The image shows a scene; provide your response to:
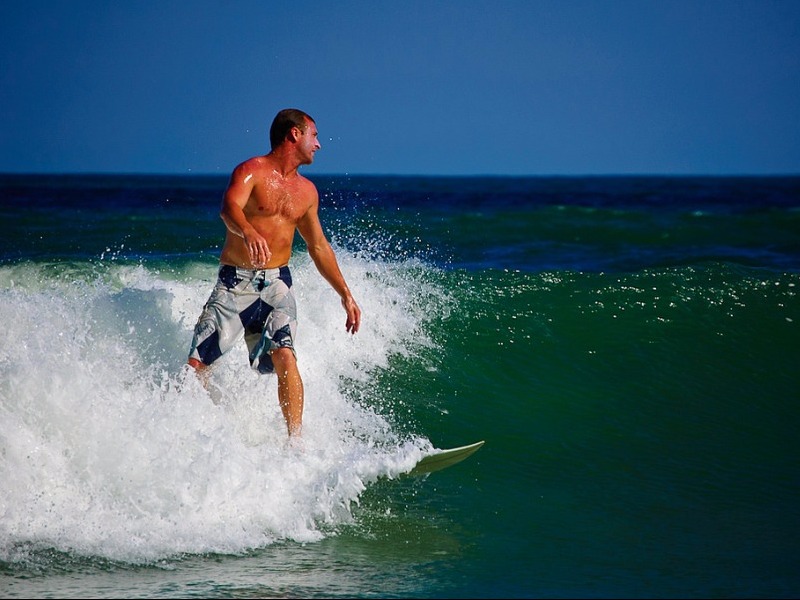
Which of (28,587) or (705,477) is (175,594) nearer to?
(28,587)

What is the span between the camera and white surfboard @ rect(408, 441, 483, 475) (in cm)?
443

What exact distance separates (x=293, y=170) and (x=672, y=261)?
33.0 ft

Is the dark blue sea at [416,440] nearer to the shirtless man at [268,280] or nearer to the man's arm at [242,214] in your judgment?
the shirtless man at [268,280]

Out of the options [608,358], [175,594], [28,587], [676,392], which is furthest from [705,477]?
[28,587]

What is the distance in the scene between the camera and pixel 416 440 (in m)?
5.27

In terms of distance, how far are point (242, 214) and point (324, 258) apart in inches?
26.0

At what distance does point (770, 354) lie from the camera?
743 cm

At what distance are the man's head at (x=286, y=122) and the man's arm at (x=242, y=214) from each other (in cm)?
20

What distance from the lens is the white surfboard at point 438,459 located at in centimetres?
443

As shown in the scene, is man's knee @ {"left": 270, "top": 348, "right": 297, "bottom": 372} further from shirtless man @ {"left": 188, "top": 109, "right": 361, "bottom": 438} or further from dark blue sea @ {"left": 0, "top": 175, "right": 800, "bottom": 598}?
dark blue sea @ {"left": 0, "top": 175, "right": 800, "bottom": 598}

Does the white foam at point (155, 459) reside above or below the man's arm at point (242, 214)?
below

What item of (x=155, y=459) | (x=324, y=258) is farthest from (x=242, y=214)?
(x=155, y=459)

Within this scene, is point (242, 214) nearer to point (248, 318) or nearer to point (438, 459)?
point (248, 318)

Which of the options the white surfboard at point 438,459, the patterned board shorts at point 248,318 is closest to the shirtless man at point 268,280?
the patterned board shorts at point 248,318
